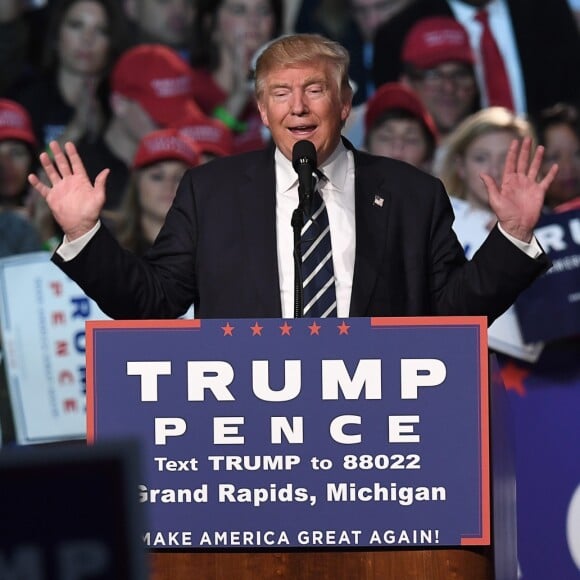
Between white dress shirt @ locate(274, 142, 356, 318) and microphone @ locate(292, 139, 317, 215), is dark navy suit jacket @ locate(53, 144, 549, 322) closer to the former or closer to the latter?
white dress shirt @ locate(274, 142, 356, 318)

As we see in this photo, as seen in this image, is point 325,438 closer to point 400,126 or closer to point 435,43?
point 400,126

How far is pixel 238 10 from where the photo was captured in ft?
17.5

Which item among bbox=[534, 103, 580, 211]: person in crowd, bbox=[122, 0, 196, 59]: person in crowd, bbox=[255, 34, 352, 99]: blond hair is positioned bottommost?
bbox=[534, 103, 580, 211]: person in crowd

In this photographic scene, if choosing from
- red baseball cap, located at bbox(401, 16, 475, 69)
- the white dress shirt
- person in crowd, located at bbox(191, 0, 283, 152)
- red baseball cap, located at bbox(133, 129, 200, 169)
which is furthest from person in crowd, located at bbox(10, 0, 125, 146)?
the white dress shirt

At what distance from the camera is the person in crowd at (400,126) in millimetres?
5293

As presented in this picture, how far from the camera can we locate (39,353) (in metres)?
5.27

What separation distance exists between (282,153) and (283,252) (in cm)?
23

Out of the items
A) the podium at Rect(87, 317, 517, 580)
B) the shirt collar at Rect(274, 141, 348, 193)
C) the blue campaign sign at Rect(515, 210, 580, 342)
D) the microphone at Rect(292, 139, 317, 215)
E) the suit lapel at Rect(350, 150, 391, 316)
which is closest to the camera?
the podium at Rect(87, 317, 517, 580)

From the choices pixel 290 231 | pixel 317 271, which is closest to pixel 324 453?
pixel 317 271

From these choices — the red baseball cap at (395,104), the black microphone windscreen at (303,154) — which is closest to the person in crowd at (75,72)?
the red baseball cap at (395,104)

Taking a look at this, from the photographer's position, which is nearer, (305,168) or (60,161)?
(305,168)

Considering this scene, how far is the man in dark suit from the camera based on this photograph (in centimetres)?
303

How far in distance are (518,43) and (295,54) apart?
7.52ft

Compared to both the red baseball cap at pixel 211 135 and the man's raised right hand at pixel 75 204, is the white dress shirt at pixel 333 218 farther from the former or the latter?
the red baseball cap at pixel 211 135
